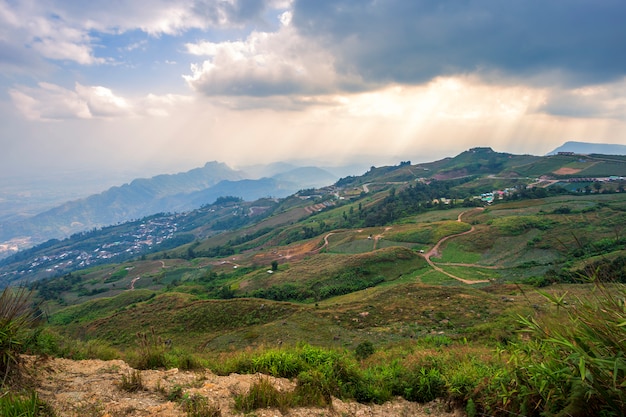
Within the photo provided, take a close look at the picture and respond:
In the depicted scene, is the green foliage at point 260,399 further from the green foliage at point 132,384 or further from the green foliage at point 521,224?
the green foliage at point 521,224

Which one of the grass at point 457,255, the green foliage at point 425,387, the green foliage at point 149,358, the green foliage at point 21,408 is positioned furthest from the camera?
the grass at point 457,255

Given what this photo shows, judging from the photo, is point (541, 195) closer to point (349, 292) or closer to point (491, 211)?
point (491, 211)

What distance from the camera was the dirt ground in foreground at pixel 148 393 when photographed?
546cm

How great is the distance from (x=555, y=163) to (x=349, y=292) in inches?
6041

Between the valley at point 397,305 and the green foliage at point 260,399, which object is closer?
the valley at point 397,305

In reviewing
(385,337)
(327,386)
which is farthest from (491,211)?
(327,386)

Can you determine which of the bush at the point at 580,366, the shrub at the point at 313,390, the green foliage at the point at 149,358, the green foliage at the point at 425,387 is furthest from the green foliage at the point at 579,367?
the green foliage at the point at 149,358

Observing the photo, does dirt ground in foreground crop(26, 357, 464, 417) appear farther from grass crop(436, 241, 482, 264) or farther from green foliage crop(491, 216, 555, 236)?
green foliage crop(491, 216, 555, 236)

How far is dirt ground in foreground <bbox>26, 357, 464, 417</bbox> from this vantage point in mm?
5461

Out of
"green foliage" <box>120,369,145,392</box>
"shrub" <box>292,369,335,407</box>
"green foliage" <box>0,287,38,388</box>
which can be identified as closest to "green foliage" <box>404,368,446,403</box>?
"shrub" <box>292,369,335,407</box>

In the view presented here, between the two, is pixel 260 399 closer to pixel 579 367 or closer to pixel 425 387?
pixel 425 387

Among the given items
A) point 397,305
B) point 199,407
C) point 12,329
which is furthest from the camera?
point 397,305

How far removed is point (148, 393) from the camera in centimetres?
626

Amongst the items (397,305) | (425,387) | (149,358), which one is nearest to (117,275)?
(397,305)
